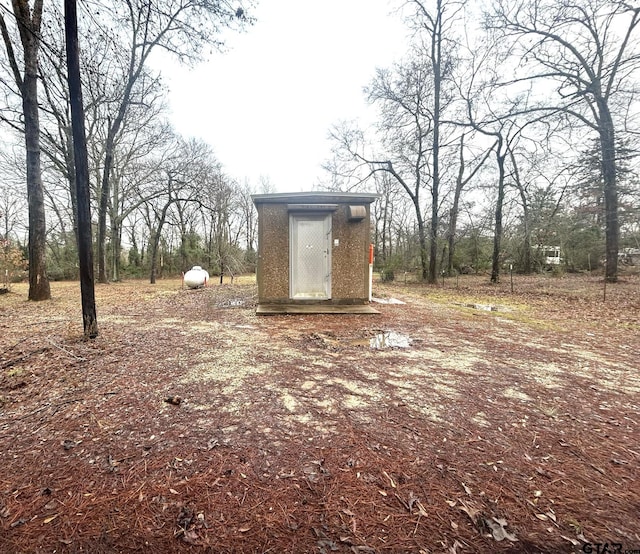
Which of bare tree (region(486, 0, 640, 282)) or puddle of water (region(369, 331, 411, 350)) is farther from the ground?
bare tree (region(486, 0, 640, 282))

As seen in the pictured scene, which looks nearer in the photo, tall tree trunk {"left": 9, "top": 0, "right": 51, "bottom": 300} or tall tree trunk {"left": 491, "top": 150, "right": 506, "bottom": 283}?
tall tree trunk {"left": 9, "top": 0, "right": 51, "bottom": 300}

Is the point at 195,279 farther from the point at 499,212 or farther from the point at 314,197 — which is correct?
the point at 499,212

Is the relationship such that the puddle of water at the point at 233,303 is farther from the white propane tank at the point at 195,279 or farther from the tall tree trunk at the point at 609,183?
the tall tree trunk at the point at 609,183

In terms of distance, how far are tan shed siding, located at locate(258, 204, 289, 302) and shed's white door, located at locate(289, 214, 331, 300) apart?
13 centimetres

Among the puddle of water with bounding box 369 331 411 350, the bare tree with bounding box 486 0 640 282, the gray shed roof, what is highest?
the bare tree with bounding box 486 0 640 282

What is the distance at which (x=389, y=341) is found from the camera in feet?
13.4

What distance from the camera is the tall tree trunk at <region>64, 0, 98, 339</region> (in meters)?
3.30

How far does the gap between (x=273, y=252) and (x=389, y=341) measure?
325 centimetres

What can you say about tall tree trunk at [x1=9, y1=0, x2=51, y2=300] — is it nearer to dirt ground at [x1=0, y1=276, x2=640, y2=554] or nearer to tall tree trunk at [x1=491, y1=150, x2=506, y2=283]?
dirt ground at [x1=0, y1=276, x2=640, y2=554]

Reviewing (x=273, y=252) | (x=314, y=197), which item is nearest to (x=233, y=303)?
(x=273, y=252)

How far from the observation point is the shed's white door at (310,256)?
626 centimetres

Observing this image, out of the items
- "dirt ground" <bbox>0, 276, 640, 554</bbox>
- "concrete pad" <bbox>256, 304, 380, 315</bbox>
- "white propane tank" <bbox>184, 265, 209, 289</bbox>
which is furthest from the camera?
"white propane tank" <bbox>184, 265, 209, 289</bbox>

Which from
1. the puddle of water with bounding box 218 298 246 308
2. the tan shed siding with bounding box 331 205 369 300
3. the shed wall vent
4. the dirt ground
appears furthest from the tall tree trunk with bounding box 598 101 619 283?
the puddle of water with bounding box 218 298 246 308

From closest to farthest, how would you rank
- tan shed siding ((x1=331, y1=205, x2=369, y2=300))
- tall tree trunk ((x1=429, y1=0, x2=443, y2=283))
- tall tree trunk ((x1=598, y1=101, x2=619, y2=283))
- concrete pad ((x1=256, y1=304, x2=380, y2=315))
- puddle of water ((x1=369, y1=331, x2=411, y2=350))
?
puddle of water ((x1=369, y1=331, x2=411, y2=350))
concrete pad ((x1=256, y1=304, x2=380, y2=315))
tan shed siding ((x1=331, y1=205, x2=369, y2=300))
tall tree trunk ((x1=598, y1=101, x2=619, y2=283))
tall tree trunk ((x1=429, y1=0, x2=443, y2=283))
